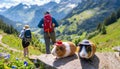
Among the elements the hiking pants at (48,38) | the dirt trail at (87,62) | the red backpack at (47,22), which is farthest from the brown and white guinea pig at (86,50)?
the hiking pants at (48,38)

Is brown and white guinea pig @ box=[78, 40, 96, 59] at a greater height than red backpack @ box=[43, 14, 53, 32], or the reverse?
red backpack @ box=[43, 14, 53, 32]

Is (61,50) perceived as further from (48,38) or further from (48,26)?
(48,38)

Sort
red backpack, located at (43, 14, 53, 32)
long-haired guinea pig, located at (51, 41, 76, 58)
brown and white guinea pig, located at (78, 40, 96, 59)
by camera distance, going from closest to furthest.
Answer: brown and white guinea pig, located at (78, 40, 96, 59) < long-haired guinea pig, located at (51, 41, 76, 58) < red backpack, located at (43, 14, 53, 32)

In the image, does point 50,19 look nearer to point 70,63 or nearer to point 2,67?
point 70,63

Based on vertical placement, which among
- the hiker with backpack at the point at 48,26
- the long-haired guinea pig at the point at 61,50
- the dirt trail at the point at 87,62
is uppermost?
the hiker with backpack at the point at 48,26

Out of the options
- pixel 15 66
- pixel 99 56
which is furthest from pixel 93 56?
pixel 15 66

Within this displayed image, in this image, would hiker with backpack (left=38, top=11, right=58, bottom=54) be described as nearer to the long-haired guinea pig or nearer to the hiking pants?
the hiking pants

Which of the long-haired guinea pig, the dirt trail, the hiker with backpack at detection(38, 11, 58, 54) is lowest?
the dirt trail

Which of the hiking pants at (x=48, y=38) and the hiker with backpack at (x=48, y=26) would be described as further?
the hiking pants at (x=48, y=38)

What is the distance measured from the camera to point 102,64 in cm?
1407

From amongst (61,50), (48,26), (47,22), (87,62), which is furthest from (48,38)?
(87,62)

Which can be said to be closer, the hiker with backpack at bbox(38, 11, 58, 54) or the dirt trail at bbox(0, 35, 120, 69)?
the dirt trail at bbox(0, 35, 120, 69)

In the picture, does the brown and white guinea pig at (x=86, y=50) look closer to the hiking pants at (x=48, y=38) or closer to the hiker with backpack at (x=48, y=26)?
the hiker with backpack at (x=48, y=26)

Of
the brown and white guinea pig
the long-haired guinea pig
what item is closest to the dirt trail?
the long-haired guinea pig
